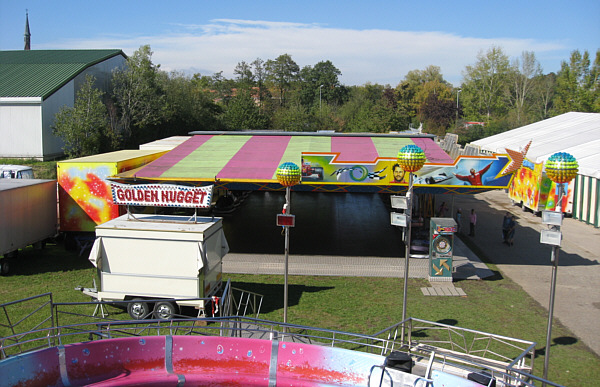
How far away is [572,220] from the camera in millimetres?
29984

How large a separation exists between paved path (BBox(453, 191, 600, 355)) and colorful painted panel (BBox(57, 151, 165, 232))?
16316 mm

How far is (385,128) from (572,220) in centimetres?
3127

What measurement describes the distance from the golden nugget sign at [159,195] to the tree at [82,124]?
26.8 metres

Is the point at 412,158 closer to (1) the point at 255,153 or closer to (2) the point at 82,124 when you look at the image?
(1) the point at 255,153

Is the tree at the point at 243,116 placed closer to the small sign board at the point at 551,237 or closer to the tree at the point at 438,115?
the tree at the point at 438,115

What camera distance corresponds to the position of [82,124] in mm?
40000

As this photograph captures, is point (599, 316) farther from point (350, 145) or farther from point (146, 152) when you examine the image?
point (146, 152)

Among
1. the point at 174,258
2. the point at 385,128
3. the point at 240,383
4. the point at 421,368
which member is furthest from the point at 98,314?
the point at 385,128

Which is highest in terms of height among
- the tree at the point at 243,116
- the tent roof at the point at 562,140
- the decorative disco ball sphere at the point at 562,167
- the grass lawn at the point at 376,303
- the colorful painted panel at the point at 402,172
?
the tree at the point at 243,116

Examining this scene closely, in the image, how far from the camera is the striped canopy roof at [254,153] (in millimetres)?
20125

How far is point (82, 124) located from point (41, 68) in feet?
29.9

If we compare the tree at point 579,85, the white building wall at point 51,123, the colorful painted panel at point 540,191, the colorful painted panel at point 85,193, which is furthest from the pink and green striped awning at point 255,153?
the tree at point 579,85

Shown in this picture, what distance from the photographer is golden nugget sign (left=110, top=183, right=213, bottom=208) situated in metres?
15.3

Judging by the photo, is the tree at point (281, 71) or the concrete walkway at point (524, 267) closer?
the concrete walkway at point (524, 267)
